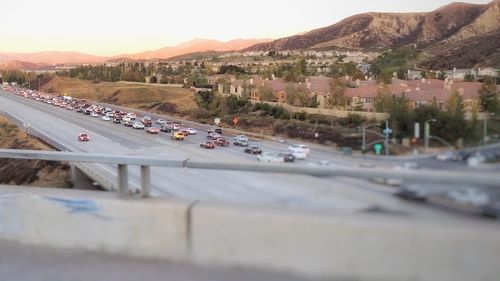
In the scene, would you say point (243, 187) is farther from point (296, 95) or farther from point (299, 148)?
point (296, 95)

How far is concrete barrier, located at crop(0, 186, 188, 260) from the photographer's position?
4629 mm

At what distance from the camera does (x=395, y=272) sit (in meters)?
3.75

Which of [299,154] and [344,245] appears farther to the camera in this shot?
[299,154]

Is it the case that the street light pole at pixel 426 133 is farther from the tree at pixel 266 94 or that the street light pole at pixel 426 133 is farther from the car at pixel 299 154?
the tree at pixel 266 94

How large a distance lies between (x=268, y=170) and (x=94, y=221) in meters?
1.80

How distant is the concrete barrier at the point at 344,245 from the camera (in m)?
3.57

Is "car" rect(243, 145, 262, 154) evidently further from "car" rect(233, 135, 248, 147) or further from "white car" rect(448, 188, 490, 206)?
"white car" rect(448, 188, 490, 206)

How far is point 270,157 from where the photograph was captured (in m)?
4.72

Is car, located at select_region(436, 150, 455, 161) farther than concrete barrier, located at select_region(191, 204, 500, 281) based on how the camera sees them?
Yes

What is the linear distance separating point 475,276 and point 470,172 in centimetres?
68

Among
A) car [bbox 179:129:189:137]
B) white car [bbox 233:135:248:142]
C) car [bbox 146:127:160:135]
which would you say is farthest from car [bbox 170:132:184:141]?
car [bbox 146:127:160:135]

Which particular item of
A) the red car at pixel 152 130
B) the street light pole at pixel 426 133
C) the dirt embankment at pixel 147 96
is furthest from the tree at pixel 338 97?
the dirt embankment at pixel 147 96

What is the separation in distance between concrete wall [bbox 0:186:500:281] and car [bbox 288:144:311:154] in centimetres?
71

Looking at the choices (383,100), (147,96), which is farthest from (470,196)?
(147,96)
